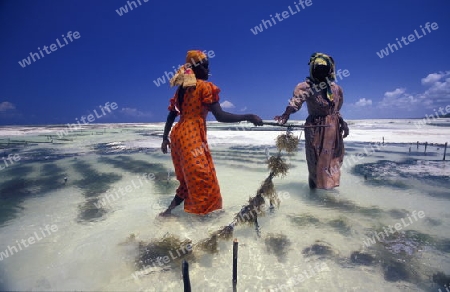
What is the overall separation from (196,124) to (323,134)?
9.94 ft

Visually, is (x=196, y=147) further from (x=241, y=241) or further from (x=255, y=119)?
(x=241, y=241)

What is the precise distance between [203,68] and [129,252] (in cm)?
305

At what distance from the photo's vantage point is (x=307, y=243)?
407cm

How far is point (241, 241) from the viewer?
4094mm

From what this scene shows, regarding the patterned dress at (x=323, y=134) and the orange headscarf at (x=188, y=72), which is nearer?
the orange headscarf at (x=188, y=72)

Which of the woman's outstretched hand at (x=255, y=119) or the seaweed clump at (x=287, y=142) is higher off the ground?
the woman's outstretched hand at (x=255, y=119)

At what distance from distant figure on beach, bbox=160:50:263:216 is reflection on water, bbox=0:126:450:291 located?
2.42ft

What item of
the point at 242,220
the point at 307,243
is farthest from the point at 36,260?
the point at 307,243

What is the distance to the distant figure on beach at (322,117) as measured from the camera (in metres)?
5.10

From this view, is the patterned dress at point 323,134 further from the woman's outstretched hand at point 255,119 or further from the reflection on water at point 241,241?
the woman's outstretched hand at point 255,119

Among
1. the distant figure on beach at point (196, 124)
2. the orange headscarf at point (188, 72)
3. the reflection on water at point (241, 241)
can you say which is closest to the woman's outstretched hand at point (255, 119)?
the distant figure on beach at point (196, 124)

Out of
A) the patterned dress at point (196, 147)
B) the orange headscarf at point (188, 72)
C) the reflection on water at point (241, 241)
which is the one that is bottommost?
the reflection on water at point (241, 241)

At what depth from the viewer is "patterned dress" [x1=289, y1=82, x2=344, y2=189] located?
5.21 meters

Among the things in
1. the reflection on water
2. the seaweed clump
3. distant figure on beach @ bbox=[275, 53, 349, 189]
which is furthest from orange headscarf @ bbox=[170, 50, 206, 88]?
the reflection on water
